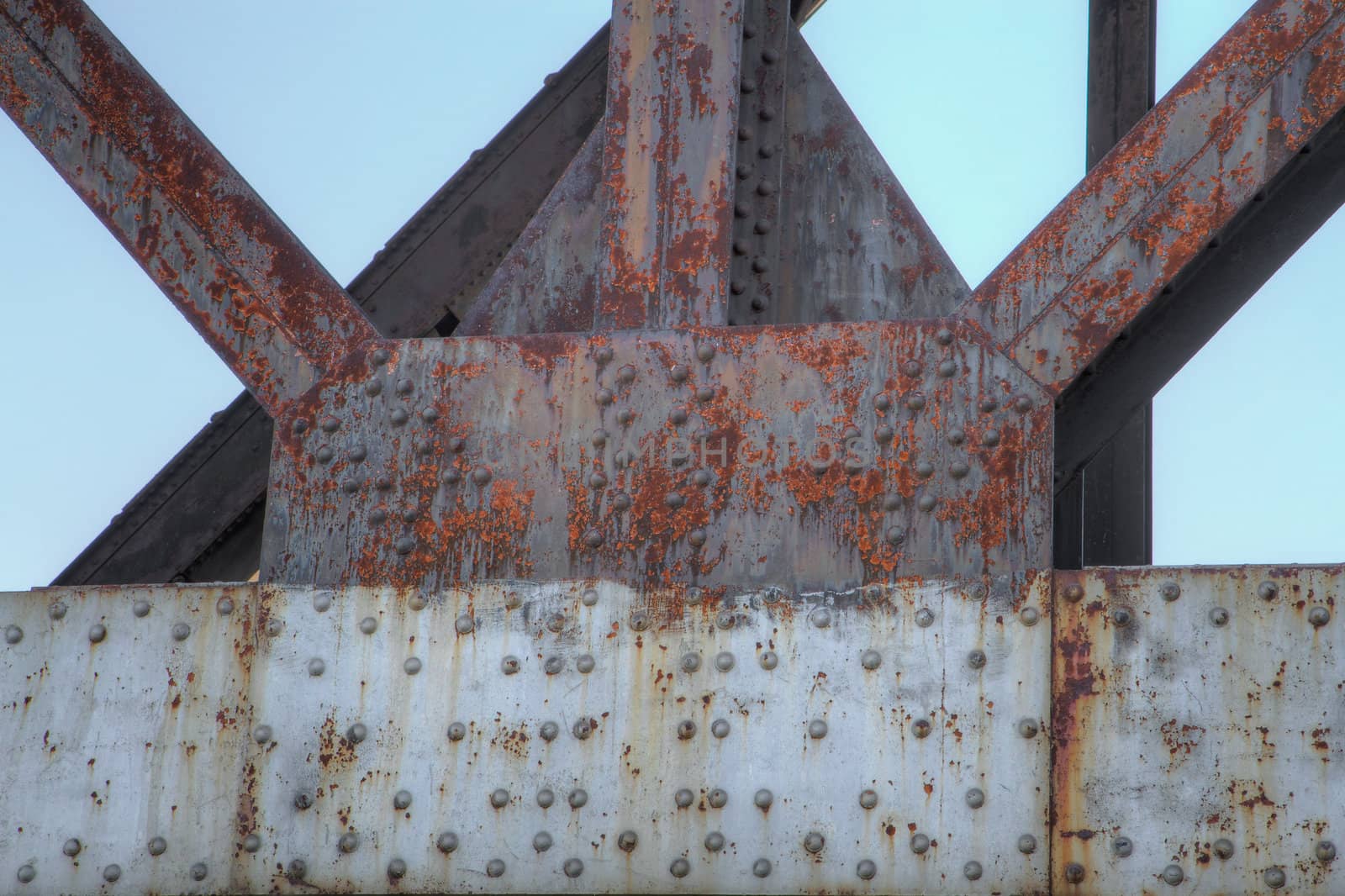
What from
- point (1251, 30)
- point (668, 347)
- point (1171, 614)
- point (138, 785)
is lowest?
point (138, 785)

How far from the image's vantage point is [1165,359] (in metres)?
3.88

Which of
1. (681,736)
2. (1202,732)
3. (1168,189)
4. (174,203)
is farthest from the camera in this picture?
(174,203)

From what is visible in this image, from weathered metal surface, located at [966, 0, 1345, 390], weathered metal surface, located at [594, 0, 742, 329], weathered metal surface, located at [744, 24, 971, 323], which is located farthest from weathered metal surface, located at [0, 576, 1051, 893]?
weathered metal surface, located at [744, 24, 971, 323]

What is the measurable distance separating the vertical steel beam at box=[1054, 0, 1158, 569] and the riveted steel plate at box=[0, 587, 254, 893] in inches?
97.7

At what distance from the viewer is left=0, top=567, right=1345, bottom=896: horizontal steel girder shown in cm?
286

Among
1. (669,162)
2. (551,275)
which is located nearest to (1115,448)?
(551,275)

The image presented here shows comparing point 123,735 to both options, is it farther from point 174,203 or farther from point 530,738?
point 174,203

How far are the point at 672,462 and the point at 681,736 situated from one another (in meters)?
0.60

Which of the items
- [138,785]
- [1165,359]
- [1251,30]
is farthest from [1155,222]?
[138,785]

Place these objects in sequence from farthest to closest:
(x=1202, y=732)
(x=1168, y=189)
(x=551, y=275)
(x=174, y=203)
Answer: (x=551, y=275) < (x=174, y=203) < (x=1168, y=189) < (x=1202, y=732)

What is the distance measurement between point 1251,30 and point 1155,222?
0.48 metres

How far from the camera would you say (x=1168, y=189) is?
3.24 metres

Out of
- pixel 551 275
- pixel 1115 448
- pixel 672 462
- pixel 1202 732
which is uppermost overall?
pixel 551 275

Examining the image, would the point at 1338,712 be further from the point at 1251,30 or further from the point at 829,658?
the point at 1251,30
